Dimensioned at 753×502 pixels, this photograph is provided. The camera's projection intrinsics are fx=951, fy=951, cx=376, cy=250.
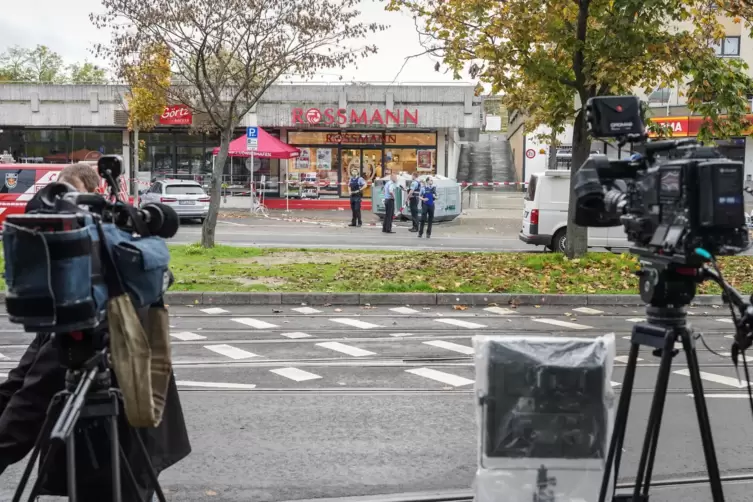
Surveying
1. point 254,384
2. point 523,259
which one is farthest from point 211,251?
point 254,384

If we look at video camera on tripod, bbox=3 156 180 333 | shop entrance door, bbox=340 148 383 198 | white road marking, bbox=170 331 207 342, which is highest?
shop entrance door, bbox=340 148 383 198

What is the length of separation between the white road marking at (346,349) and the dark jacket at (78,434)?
472 cm

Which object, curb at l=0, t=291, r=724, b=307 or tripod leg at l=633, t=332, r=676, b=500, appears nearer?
tripod leg at l=633, t=332, r=676, b=500

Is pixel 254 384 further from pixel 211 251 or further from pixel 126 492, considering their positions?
pixel 211 251

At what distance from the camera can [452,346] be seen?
373 inches

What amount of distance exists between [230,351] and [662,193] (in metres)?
6.22

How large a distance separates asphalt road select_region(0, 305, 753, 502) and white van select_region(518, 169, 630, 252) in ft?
27.4

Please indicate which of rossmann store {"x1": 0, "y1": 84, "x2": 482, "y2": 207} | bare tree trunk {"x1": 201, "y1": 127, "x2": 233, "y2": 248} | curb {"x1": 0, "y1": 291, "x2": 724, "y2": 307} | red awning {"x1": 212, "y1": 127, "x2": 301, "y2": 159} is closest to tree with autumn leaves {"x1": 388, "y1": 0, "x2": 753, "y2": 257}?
curb {"x1": 0, "y1": 291, "x2": 724, "y2": 307}

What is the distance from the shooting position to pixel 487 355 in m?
3.99

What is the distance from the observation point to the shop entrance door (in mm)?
39031

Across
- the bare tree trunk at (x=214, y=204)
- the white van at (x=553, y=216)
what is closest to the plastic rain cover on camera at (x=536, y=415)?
the bare tree trunk at (x=214, y=204)

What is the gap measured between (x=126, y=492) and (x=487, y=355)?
5.41 ft

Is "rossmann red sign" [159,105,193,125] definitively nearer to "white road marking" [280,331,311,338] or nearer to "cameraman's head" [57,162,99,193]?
"white road marking" [280,331,311,338]

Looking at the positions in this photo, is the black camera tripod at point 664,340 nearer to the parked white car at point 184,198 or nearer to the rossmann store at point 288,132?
the parked white car at point 184,198
